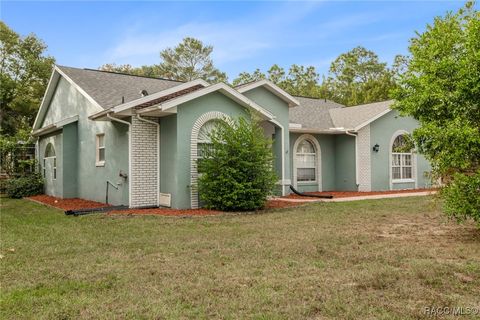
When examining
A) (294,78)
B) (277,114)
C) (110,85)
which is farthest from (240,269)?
(294,78)

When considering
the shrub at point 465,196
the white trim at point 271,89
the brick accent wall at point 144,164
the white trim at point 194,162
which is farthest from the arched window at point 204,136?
the shrub at point 465,196

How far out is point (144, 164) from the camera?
39.3 feet

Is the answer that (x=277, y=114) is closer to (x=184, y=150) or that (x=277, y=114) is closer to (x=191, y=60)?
(x=184, y=150)

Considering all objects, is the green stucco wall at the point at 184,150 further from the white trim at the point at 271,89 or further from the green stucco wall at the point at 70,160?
the green stucco wall at the point at 70,160

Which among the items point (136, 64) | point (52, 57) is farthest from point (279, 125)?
point (136, 64)

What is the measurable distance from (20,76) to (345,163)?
2354 cm

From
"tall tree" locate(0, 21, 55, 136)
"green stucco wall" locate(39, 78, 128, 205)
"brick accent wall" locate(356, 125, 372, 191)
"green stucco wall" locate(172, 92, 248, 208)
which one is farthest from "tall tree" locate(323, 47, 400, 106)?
"green stucco wall" locate(172, 92, 248, 208)

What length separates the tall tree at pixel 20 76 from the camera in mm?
26766

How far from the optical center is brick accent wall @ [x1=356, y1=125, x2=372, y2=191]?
17.8 m

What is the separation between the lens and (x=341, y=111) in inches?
814

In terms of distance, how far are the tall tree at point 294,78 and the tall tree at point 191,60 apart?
3.39 metres

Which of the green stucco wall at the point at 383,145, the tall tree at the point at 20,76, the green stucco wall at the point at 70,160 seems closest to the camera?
the green stucco wall at the point at 70,160

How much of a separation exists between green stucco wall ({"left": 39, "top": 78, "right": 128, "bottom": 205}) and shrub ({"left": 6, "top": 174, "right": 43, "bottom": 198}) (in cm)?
313

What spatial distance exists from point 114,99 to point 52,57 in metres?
18.5
